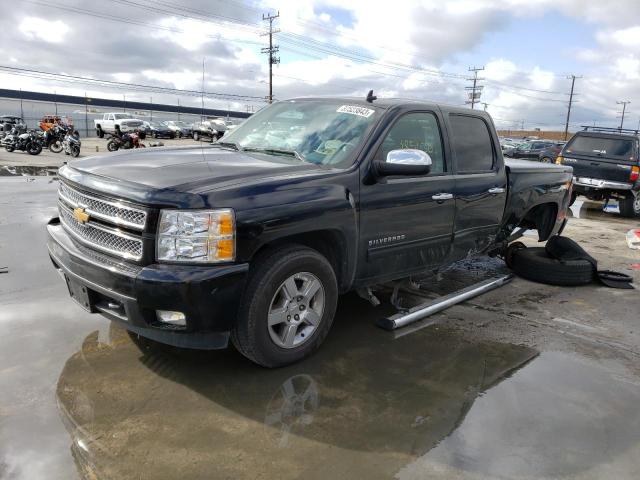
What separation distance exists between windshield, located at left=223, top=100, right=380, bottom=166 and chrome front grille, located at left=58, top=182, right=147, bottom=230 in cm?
136

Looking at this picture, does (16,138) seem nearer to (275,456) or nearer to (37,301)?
(37,301)

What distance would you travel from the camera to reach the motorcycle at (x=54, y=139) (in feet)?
74.9

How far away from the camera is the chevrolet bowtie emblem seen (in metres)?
3.36

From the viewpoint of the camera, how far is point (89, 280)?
3.21 meters

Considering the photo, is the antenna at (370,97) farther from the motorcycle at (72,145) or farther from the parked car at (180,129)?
the parked car at (180,129)

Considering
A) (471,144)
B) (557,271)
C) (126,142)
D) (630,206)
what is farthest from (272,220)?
(126,142)

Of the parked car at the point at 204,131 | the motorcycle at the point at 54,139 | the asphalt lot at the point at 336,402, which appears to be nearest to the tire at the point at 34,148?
the motorcycle at the point at 54,139

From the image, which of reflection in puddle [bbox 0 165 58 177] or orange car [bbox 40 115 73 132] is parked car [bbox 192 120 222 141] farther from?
reflection in puddle [bbox 0 165 58 177]

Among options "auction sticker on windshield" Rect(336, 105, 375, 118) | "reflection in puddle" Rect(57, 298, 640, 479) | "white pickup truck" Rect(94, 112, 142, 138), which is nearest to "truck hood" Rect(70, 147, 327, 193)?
"auction sticker on windshield" Rect(336, 105, 375, 118)

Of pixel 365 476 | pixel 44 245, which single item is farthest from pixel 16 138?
pixel 365 476

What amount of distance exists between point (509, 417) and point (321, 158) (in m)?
2.14

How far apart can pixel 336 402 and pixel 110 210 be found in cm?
181

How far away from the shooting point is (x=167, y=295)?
2.90 m

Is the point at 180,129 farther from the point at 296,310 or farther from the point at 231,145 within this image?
the point at 296,310
